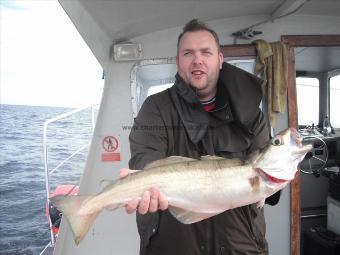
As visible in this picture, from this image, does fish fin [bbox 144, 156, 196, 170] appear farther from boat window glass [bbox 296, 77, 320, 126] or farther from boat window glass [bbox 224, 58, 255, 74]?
boat window glass [bbox 296, 77, 320, 126]

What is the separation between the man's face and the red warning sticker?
2220mm

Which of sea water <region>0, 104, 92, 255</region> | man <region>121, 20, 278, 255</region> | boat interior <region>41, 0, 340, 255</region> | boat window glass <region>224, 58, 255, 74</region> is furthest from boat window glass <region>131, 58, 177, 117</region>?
sea water <region>0, 104, 92, 255</region>

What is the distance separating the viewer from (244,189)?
2.34 meters

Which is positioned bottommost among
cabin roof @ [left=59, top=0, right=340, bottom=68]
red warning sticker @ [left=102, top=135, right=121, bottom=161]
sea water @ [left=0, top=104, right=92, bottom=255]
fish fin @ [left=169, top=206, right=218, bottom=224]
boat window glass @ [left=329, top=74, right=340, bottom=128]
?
sea water @ [left=0, top=104, right=92, bottom=255]

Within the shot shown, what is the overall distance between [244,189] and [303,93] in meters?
7.12

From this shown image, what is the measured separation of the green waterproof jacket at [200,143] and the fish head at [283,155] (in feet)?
1.90

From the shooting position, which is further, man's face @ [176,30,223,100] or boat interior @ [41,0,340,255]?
boat interior @ [41,0,340,255]

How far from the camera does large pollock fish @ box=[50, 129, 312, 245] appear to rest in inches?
91.0

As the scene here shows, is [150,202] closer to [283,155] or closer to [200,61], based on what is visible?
[283,155]

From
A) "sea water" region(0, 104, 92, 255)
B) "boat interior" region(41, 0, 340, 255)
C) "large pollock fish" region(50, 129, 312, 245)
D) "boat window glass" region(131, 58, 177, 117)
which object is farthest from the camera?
"sea water" region(0, 104, 92, 255)

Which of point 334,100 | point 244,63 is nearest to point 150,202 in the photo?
point 244,63

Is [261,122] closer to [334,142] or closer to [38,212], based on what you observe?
[334,142]

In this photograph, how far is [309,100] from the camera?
8875 millimetres

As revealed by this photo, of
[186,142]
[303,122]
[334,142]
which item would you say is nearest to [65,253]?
[186,142]
